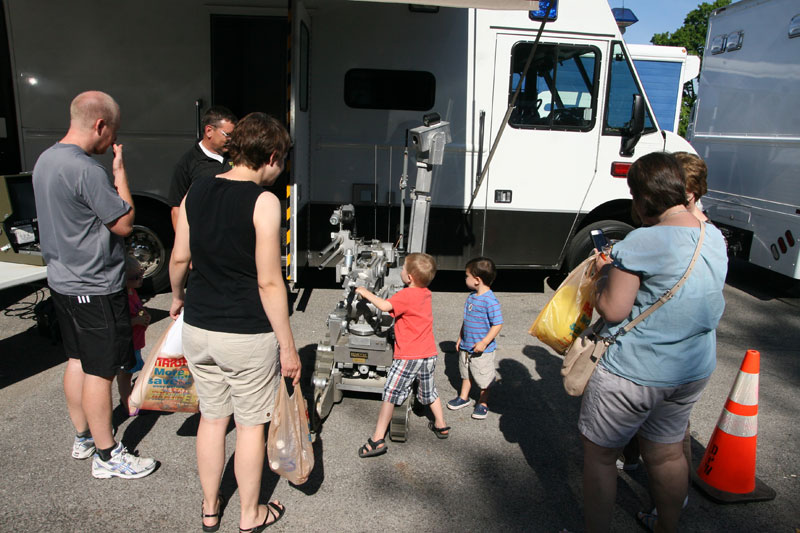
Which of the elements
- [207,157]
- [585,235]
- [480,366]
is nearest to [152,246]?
[207,157]

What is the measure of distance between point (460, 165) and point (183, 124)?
2726 mm

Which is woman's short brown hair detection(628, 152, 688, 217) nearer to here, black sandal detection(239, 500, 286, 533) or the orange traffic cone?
the orange traffic cone

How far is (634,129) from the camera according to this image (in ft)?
17.9

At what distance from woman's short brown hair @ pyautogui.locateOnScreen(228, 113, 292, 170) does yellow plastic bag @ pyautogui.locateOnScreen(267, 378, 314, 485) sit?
89cm

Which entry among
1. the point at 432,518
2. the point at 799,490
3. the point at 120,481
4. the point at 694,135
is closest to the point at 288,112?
the point at 120,481

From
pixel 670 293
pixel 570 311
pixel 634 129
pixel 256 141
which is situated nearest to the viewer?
pixel 670 293

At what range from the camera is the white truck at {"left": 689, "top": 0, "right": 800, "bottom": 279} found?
6035mm

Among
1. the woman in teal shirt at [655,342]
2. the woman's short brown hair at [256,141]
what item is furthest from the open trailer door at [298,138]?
the woman in teal shirt at [655,342]

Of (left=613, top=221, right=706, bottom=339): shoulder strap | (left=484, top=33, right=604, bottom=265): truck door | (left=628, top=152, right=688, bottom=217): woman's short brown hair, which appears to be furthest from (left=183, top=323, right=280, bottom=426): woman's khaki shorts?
(left=484, top=33, right=604, bottom=265): truck door

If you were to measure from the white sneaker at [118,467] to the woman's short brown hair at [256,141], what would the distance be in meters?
1.61

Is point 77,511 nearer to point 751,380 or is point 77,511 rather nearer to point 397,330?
point 397,330

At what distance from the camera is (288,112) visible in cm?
472

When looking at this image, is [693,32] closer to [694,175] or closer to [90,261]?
[694,175]

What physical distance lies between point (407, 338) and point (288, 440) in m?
0.92
